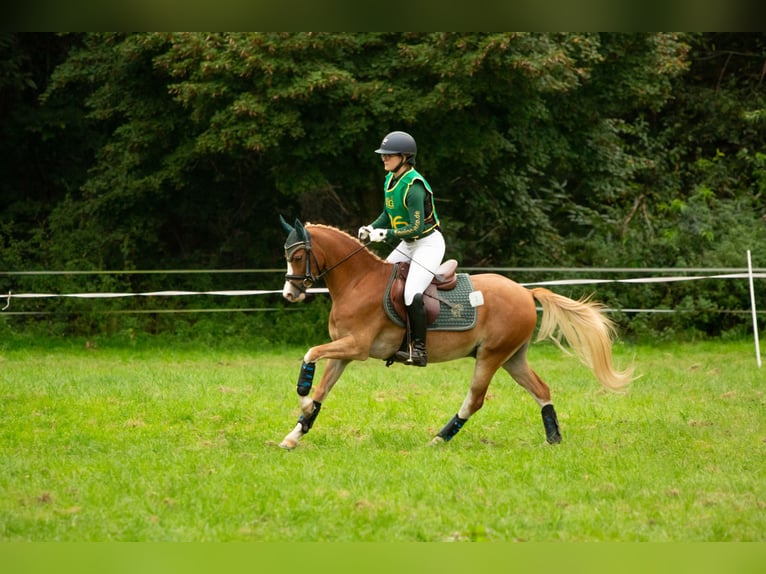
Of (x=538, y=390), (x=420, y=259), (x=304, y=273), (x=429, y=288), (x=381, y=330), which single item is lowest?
(x=538, y=390)

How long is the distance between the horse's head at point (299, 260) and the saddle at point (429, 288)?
743 mm

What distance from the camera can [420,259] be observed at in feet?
28.5

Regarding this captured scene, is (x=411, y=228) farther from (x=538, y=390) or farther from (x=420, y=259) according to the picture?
(x=538, y=390)

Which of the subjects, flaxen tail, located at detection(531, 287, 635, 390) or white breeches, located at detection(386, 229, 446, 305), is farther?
flaxen tail, located at detection(531, 287, 635, 390)

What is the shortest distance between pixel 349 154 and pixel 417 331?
981 centimetres

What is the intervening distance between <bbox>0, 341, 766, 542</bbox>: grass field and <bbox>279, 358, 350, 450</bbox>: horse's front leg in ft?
0.45

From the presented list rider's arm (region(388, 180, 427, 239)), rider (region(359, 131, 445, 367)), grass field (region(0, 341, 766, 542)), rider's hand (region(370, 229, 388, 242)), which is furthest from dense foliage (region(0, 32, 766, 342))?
rider's hand (region(370, 229, 388, 242))

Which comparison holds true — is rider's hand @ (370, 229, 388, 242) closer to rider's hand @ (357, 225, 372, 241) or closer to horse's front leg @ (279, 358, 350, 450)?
rider's hand @ (357, 225, 372, 241)

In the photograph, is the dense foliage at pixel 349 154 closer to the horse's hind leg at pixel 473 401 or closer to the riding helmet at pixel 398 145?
the riding helmet at pixel 398 145

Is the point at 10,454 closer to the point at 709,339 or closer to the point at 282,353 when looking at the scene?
the point at 282,353

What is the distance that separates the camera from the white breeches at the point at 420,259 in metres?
8.52

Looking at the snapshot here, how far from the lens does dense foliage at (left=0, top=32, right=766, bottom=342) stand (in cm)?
1642

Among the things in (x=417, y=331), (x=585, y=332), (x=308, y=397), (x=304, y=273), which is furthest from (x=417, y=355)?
(x=585, y=332)

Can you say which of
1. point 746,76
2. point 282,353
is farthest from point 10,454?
point 746,76
